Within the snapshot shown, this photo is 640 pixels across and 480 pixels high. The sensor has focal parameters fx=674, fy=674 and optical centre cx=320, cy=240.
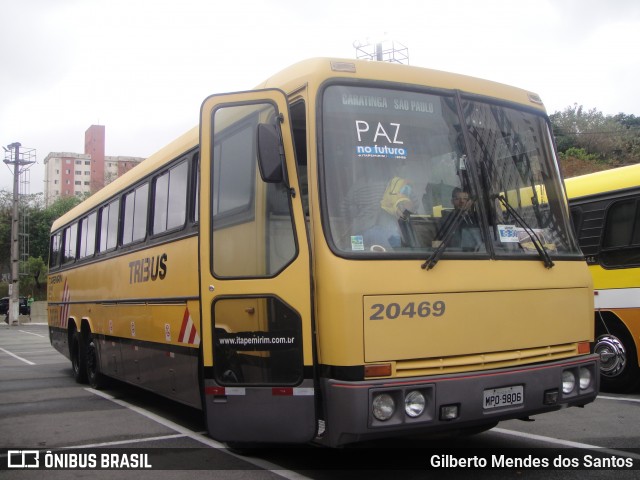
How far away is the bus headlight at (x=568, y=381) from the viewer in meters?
5.43

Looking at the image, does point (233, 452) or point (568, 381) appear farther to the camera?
point (233, 452)

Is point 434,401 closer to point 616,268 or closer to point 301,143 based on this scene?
point 301,143

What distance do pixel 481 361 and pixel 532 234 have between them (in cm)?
122

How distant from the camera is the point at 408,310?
4816 mm

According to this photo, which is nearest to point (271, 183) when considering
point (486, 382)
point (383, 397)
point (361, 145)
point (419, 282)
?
point (361, 145)

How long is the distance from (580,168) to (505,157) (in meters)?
30.3

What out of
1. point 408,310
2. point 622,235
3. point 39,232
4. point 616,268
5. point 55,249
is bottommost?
point 408,310

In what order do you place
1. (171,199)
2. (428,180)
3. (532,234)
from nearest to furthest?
(428,180), (532,234), (171,199)

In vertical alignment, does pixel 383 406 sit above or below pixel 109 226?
below

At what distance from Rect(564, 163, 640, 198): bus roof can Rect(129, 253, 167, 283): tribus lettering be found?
542 centimetres

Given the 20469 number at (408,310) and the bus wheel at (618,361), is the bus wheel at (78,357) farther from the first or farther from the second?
the 20469 number at (408,310)

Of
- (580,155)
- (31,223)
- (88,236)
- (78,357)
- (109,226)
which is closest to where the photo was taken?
(109,226)

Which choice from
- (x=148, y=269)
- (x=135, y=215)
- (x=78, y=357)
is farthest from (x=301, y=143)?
(x=78, y=357)

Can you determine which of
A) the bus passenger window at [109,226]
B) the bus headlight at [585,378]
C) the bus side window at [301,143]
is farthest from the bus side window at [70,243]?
the bus headlight at [585,378]
